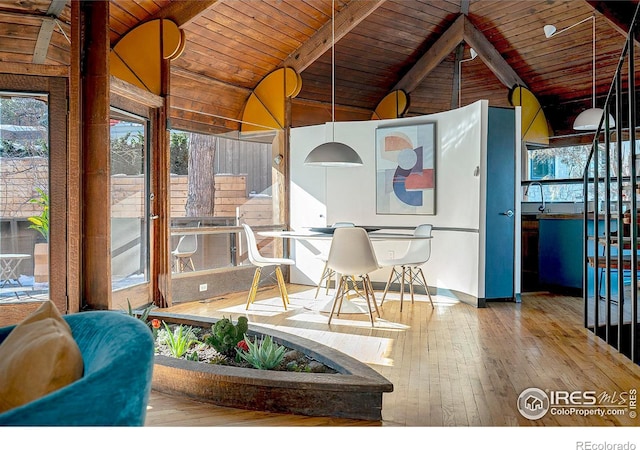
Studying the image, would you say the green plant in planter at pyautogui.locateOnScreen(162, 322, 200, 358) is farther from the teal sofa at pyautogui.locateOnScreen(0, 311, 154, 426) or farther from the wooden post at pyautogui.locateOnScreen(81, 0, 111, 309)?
the teal sofa at pyautogui.locateOnScreen(0, 311, 154, 426)

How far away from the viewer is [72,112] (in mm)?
4203

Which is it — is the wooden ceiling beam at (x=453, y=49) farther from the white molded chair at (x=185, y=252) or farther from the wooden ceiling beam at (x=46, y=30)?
the wooden ceiling beam at (x=46, y=30)

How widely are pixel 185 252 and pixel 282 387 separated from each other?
11.9ft

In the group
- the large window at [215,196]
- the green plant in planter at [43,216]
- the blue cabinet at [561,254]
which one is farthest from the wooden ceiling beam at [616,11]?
the green plant in planter at [43,216]

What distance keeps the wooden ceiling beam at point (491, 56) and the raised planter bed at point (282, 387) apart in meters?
6.24

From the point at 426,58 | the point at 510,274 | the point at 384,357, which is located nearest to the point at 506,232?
the point at 510,274

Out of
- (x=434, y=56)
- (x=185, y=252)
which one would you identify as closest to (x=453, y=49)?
A: (x=434, y=56)

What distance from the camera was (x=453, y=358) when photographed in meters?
3.86

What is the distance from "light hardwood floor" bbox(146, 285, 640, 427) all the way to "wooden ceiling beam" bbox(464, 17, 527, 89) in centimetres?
372

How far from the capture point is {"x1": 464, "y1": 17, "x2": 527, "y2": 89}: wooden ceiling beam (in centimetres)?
795

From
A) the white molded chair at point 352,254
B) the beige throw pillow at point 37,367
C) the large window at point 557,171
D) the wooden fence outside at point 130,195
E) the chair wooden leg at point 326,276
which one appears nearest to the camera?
the beige throw pillow at point 37,367

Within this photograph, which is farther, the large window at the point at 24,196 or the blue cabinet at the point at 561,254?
the blue cabinet at the point at 561,254

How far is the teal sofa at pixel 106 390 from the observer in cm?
131

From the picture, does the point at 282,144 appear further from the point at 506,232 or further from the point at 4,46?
the point at 4,46
